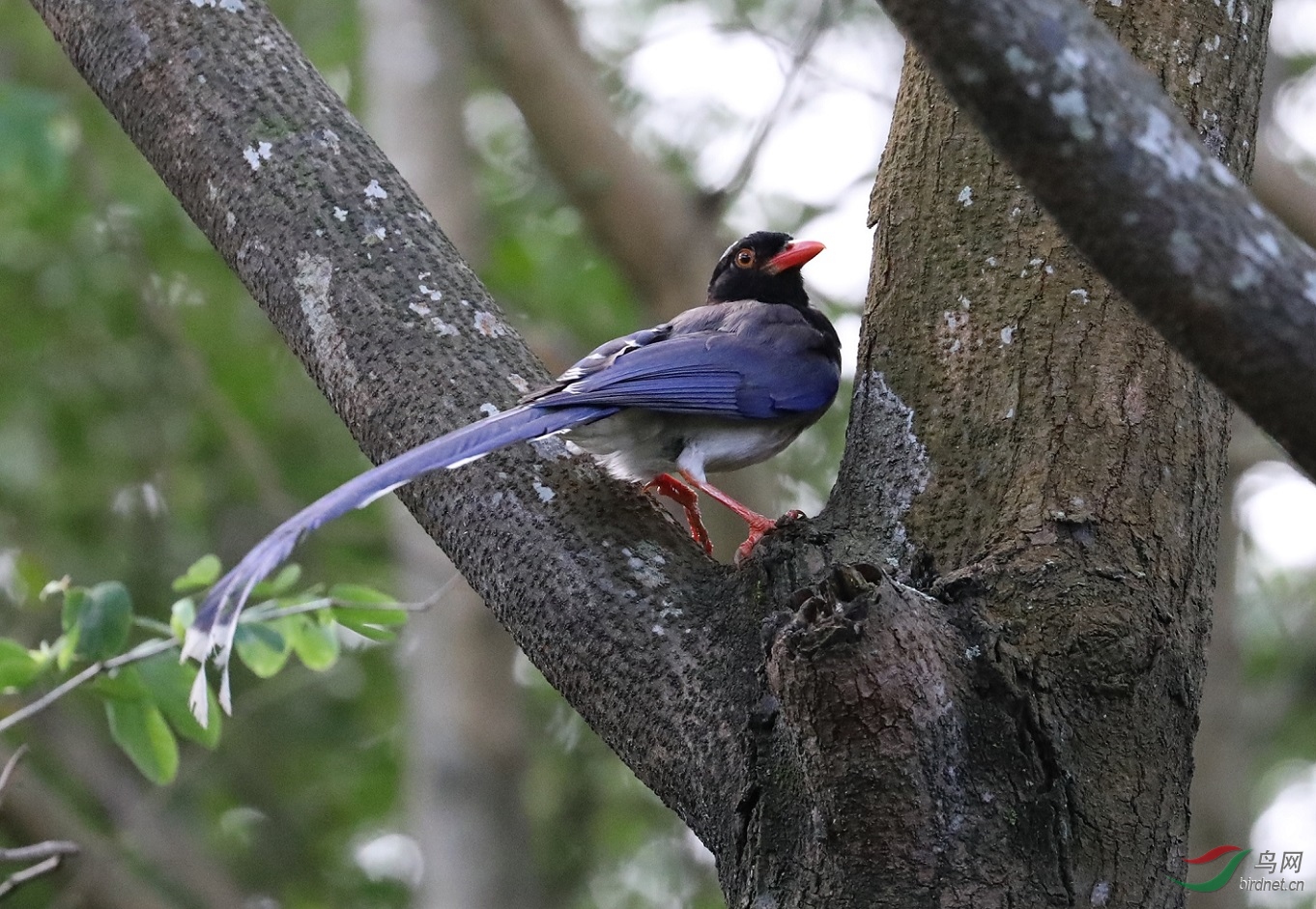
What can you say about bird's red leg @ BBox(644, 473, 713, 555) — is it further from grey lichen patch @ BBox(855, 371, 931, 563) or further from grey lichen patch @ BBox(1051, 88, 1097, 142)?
grey lichen patch @ BBox(1051, 88, 1097, 142)

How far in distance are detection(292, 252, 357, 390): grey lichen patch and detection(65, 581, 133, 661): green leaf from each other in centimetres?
85

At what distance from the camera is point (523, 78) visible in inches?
271

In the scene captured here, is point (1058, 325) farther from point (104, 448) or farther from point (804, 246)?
A: point (104, 448)

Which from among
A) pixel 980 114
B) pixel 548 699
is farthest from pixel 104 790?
pixel 980 114

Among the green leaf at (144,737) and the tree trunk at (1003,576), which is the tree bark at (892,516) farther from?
the green leaf at (144,737)

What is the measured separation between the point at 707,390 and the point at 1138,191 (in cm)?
276

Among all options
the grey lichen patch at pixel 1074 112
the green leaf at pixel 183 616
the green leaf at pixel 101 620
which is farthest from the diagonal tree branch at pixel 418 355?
the grey lichen patch at pixel 1074 112

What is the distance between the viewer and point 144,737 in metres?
3.47

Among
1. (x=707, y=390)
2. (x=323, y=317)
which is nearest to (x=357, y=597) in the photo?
(x=323, y=317)

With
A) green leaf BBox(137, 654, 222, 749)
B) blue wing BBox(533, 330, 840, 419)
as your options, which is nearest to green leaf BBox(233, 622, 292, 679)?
green leaf BBox(137, 654, 222, 749)

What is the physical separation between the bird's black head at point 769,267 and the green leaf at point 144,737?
2.92 metres

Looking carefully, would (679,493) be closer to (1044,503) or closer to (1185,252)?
(1044,503)

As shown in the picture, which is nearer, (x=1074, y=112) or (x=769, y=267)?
(x=1074, y=112)

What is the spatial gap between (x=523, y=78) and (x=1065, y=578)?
504 cm
